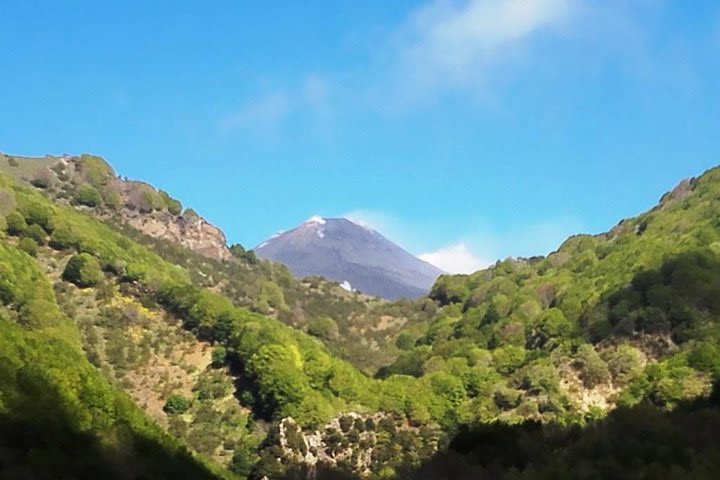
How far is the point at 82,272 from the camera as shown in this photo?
80562 millimetres

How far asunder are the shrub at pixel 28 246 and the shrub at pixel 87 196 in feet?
114

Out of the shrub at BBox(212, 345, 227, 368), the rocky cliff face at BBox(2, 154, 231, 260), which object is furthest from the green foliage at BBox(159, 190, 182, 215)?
the shrub at BBox(212, 345, 227, 368)

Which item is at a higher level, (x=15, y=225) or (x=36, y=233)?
(x=15, y=225)

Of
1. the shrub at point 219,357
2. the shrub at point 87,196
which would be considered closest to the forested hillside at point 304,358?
the shrub at point 219,357

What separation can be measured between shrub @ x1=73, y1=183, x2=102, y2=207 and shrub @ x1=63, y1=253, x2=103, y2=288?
39.1 meters

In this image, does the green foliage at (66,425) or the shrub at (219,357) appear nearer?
the green foliage at (66,425)

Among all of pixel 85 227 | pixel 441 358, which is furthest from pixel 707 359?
pixel 85 227

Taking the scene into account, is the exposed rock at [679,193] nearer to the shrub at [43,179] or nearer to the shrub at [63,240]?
the shrub at [63,240]

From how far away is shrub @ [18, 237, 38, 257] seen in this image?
8256 cm

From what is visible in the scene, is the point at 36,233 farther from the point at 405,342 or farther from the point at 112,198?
the point at 405,342

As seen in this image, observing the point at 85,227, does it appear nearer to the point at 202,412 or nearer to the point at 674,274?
the point at 202,412

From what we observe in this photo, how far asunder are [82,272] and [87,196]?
41954mm

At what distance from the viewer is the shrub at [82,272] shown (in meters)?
80.7

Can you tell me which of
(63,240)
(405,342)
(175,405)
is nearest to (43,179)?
(63,240)
